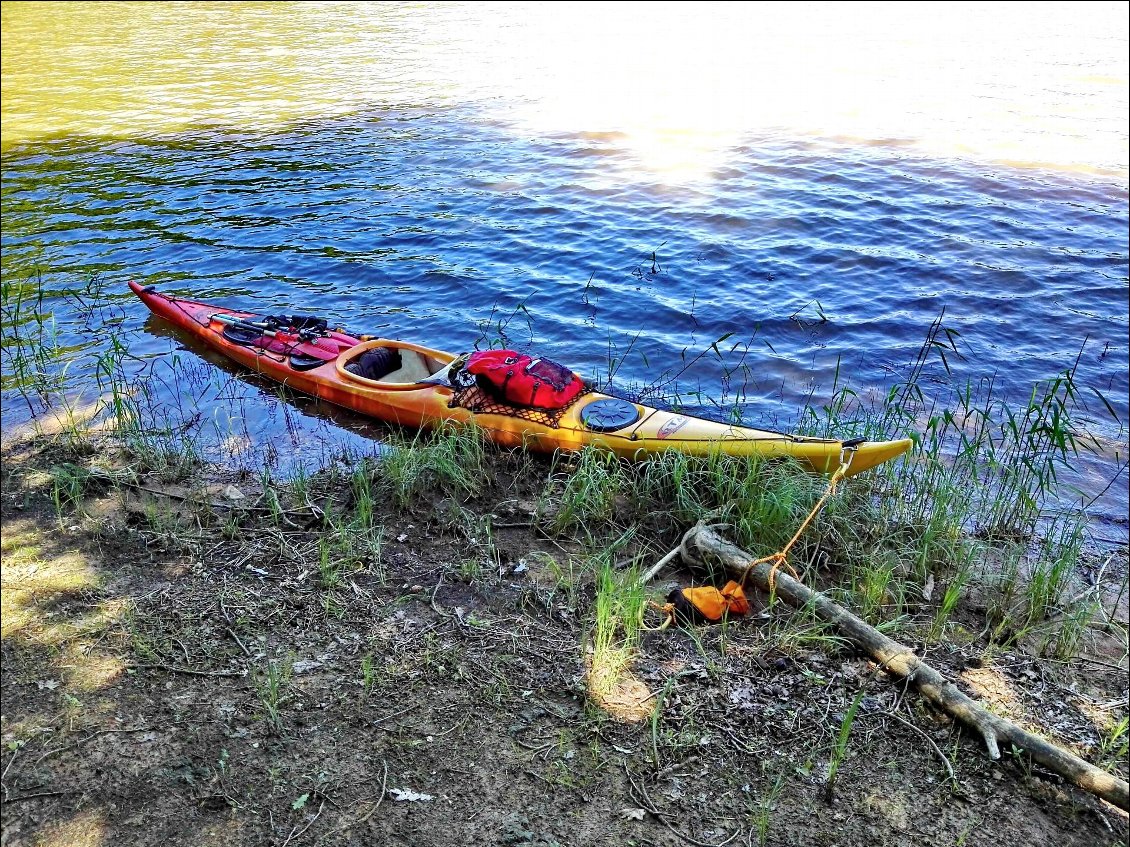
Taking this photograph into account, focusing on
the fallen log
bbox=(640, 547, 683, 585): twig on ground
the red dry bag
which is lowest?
bbox=(640, 547, 683, 585): twig on ground

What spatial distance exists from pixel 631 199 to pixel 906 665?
7.17m

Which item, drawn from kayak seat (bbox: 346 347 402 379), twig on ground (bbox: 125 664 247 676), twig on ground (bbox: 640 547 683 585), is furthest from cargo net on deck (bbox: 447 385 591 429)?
twig on ground (bbox: 125 664 247 676)

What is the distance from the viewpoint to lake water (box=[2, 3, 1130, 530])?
6.85m

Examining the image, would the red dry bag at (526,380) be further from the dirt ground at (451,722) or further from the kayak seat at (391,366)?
the dirt ground at (451,722)

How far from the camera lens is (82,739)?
280 cm

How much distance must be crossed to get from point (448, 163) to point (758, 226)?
3855 mm

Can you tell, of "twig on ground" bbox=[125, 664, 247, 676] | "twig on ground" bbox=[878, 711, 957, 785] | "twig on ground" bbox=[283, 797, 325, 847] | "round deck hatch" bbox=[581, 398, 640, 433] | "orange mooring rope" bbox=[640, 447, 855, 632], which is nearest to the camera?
"twig on ground" bbox=[283, 797, 325, 847]

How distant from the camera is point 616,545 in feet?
12.8

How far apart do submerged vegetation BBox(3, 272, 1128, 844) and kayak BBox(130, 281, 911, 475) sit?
13 cm

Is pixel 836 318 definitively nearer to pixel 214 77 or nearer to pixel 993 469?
pixel 993 469

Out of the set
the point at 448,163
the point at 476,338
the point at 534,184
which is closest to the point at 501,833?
the point at 476,338

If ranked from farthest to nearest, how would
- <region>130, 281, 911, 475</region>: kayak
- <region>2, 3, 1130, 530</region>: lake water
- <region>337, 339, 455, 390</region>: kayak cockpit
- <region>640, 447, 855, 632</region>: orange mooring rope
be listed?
1. <region>2, 3, 1130, 530</region>: lake water
2. <region>337, 339, 455, 390</region>: kayak cockpit
3. <region>130, 281, 911, 475</region>: kayak
4. <region>640, 447, 855, 632</region>: orange mooring rope

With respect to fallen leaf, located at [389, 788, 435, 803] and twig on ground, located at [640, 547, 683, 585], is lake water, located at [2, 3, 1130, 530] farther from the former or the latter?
fallen leaf, located at [389, 788, 435, 803]

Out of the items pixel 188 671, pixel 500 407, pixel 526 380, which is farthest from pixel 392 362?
pixel 188 671
